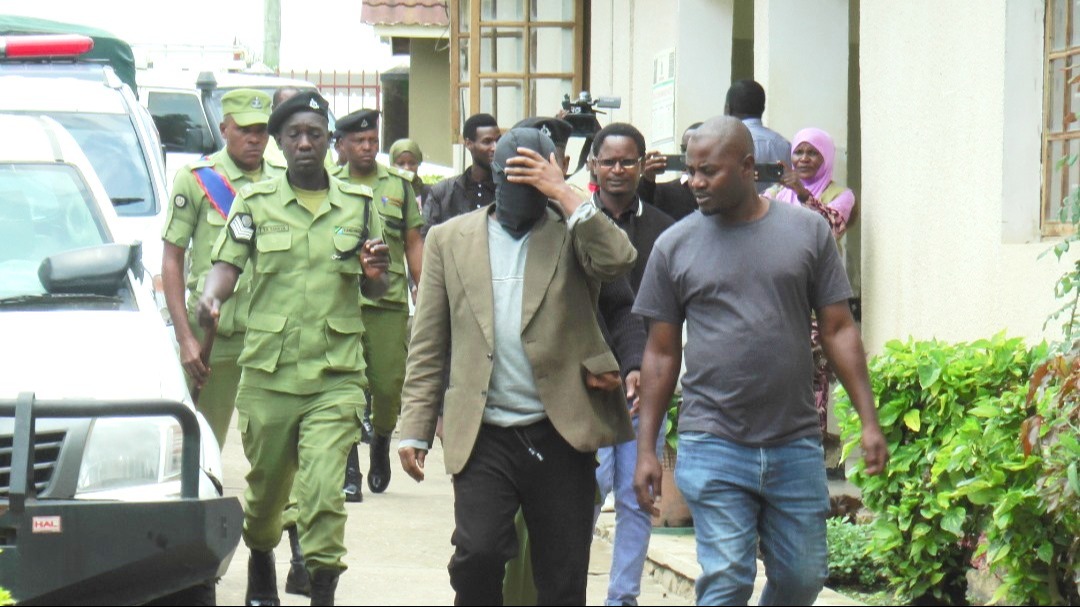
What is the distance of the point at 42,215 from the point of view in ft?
23.1

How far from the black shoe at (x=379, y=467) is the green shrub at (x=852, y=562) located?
2.87 m

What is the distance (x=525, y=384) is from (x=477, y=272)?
1.20 ft

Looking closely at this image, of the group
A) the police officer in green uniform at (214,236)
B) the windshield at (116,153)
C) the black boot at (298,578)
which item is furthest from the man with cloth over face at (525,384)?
the windshield at (116,153)

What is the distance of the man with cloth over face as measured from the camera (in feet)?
17.6

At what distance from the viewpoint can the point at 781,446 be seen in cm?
516

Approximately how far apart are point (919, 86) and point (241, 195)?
11.1ft

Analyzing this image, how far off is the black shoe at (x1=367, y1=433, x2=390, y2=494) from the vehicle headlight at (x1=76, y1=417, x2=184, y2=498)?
3.93 metres

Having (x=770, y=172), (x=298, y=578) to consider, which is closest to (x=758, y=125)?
(x=770, y=172)

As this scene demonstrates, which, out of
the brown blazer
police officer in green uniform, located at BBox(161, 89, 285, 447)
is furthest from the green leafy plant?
police officer in green uniform, located at BBox(161, 89, 285, 447)

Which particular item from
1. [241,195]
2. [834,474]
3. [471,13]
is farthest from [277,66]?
[241,195]

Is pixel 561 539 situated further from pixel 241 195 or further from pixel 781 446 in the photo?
pixel 241 195

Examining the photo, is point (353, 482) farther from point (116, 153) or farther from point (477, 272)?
point (477, 272)

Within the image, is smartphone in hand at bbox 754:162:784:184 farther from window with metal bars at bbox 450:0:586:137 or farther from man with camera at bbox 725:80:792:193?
window with metal bars at bbox 450:0:586:137

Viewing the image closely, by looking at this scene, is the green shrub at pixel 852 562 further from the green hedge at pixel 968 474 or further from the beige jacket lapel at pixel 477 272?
the beige jacket lapel at pixel 477 272
